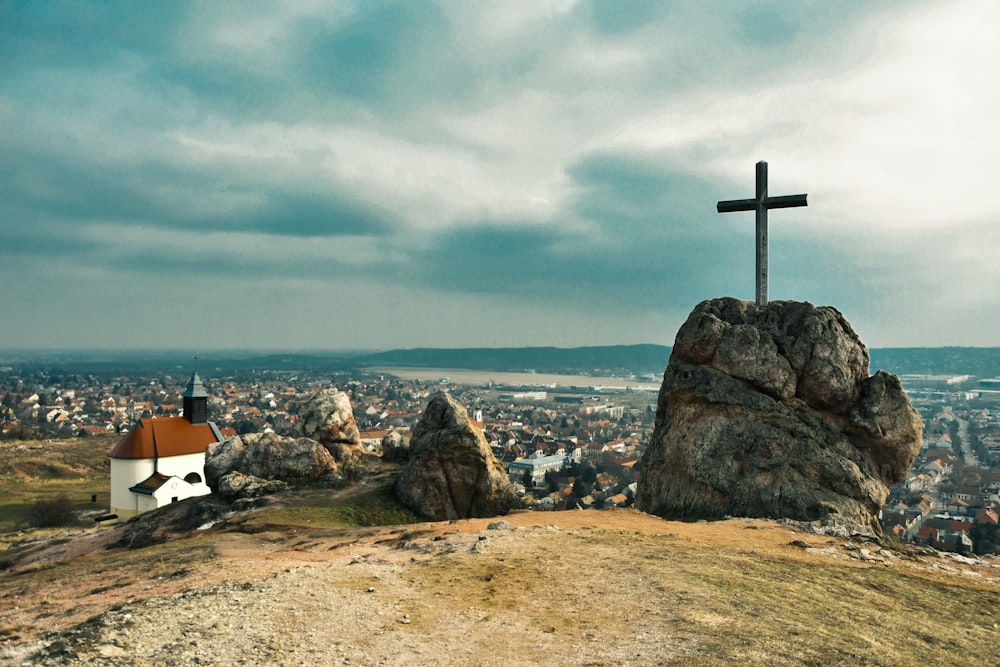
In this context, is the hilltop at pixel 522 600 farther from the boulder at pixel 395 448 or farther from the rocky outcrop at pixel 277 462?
the boulder at pixel 395 448

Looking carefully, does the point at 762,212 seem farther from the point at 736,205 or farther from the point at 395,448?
A: the point at 395,448

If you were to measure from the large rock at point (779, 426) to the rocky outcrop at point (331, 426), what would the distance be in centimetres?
1512

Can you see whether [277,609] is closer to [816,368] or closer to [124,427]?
[816,368]

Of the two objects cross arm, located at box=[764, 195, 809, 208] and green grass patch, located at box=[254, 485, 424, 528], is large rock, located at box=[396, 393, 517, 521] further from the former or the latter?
cross arm, located at box=[764, 195, 809, 208]

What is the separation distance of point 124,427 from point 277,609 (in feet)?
407

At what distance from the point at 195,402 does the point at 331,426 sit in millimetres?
25565

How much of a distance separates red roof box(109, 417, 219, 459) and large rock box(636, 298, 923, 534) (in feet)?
119

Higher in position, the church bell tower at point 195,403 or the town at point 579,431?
the church bell tower at point 195,403

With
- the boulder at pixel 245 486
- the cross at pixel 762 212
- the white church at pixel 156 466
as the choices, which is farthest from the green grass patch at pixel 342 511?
the white church at pixel 156 466

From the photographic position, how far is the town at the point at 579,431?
50.9 metres

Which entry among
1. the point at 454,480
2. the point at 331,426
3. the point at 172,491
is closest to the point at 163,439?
the point at 172,491

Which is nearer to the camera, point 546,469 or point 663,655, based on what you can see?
point 663,655

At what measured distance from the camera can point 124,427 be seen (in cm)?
11562

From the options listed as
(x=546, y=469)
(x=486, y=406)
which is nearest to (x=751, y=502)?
(x=546, y=469)
